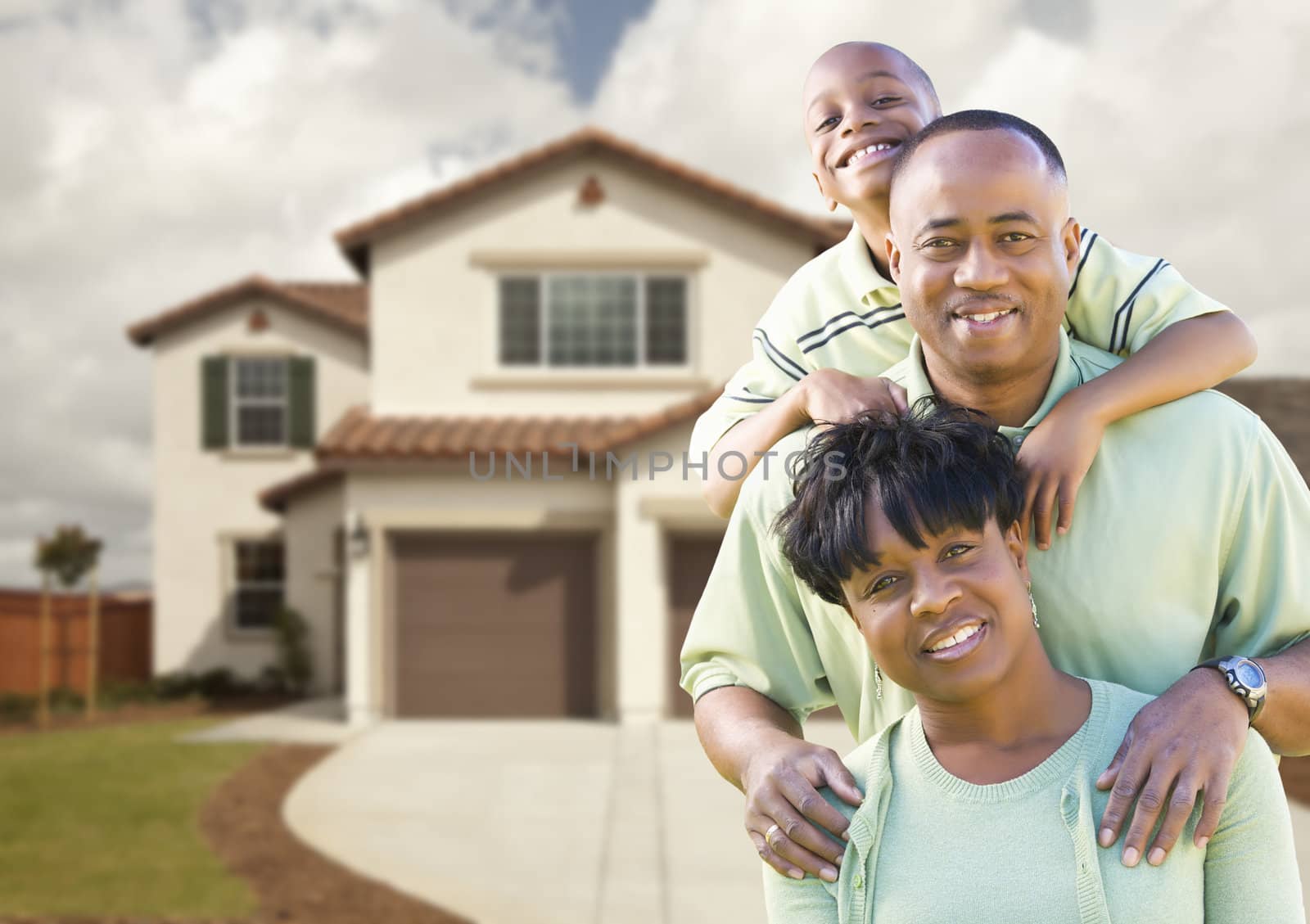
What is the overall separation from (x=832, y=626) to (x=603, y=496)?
1272 cm

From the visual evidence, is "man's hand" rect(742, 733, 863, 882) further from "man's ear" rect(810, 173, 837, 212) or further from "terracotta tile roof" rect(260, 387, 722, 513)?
"terracotta tile roof" rect(260, 387, 722, 513)

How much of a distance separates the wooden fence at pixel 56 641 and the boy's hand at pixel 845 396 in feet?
64.4

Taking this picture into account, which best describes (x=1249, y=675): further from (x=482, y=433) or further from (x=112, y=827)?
(x=482, y=433)

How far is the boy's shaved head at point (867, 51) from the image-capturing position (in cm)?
228

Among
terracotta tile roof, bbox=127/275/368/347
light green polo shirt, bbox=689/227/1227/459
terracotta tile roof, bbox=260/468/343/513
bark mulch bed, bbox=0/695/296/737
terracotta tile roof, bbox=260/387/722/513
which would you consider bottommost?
bark mulch bed, bbox=0/695/296/737

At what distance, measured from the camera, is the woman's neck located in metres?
1.62

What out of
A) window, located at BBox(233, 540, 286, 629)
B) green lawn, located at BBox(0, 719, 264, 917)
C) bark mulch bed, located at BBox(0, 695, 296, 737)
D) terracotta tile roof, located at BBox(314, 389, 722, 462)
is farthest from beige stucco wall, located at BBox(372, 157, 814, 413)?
window, located at BBox(233, 540, 286, 629)

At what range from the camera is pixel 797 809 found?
1.66 metres

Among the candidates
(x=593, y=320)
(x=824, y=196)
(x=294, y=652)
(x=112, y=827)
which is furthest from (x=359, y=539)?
(x=824, y=196)

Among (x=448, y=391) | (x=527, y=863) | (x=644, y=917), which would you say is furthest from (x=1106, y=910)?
(x=448, y=391)

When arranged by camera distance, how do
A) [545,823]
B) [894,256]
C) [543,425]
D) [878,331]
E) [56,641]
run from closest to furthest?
1. [894,256]
2. [878,331]
3. [545,823]
4. [543,425]
5. [56,641]

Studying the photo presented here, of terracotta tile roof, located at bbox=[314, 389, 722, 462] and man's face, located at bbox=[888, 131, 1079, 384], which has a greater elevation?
terracotta tile roof, located at bbox=[314, 389, 722, 462]

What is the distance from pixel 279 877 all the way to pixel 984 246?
7789 millimetres

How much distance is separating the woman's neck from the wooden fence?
19.9 m
